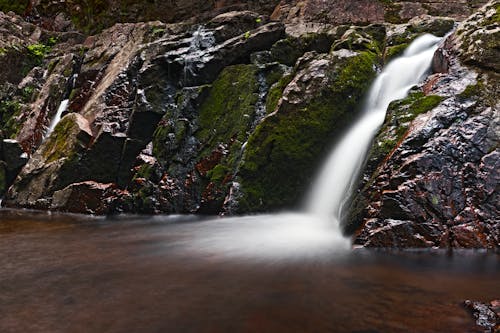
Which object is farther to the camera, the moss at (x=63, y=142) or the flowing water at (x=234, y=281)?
the moss at (x=63, y=142)

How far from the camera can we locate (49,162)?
39.5 ft

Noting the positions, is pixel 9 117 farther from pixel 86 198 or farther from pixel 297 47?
pixel 297 47

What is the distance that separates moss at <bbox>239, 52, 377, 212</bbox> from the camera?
9.28 metres

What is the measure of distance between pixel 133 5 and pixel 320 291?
73.4 feet

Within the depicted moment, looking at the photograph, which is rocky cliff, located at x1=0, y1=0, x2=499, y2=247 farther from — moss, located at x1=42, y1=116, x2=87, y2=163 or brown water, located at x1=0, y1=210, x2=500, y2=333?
brown water, located at x1=0, y1=210, x2=500, y2=333

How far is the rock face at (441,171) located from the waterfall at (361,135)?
99 cm

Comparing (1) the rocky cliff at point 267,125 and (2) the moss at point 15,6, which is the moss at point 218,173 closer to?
(1) the rocky cliff at point 267,125

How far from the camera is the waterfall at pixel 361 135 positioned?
8062 mm

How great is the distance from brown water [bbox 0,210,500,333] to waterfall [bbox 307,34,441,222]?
142 cm

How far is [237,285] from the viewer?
14.4 feet

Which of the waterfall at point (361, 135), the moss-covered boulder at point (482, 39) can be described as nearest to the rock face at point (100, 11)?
Answer: the waterfall at point (361, 135)

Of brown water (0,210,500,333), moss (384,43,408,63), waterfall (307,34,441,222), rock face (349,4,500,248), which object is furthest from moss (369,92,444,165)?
moss (384,43,408,63)

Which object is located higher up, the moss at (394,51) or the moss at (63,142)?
the moss at (394,51)

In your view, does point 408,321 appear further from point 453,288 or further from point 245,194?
point 245,194
